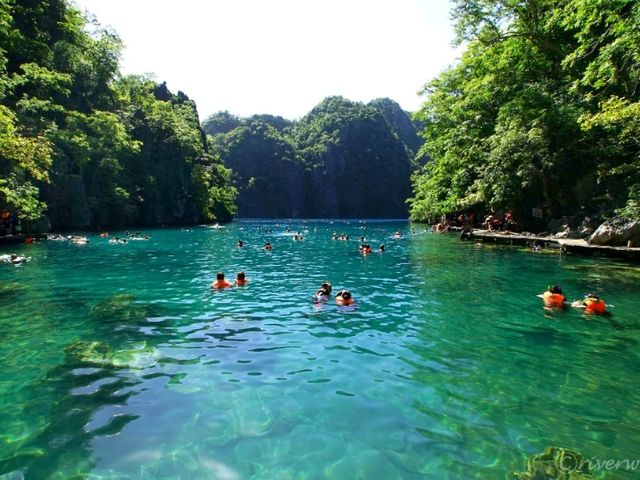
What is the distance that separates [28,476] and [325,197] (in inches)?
6086

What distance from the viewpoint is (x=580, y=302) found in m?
13.3

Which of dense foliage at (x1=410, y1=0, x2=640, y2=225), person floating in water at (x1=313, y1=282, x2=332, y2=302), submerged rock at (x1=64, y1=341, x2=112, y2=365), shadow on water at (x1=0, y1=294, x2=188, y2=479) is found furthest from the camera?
dense foliage at (x1=410, y1=0, x2=640, y2=225)

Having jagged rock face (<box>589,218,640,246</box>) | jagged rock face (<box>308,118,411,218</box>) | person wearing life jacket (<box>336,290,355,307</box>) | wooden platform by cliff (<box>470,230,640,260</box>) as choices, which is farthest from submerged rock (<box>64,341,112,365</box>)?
jagged rock face (<box>308,118,411,218</box>)

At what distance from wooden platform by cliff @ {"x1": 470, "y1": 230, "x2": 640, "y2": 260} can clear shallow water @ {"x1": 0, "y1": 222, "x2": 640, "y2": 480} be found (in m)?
8.98

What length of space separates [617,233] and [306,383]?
24.5 meters

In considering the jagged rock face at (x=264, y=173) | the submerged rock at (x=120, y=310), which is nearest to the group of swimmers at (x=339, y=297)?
the submerged rock at (x=120, y=310)

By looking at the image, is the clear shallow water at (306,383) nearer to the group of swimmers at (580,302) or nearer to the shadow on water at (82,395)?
the shadow on water at (82,395)

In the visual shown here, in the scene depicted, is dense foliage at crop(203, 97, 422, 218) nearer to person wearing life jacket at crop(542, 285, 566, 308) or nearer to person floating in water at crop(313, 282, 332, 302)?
person floating in water at crop(313, 282, 332, 302)

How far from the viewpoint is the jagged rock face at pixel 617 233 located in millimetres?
24167

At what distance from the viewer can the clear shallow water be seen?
5570 mm

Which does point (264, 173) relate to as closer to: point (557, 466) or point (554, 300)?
point (554, 300)

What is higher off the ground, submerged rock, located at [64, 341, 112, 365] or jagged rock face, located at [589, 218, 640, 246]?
jagged rock face, located at [589, 218, 640, 246]

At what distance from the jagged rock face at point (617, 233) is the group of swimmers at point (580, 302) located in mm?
14111

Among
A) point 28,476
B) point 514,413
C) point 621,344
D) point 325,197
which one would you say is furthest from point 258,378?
point 325,197
